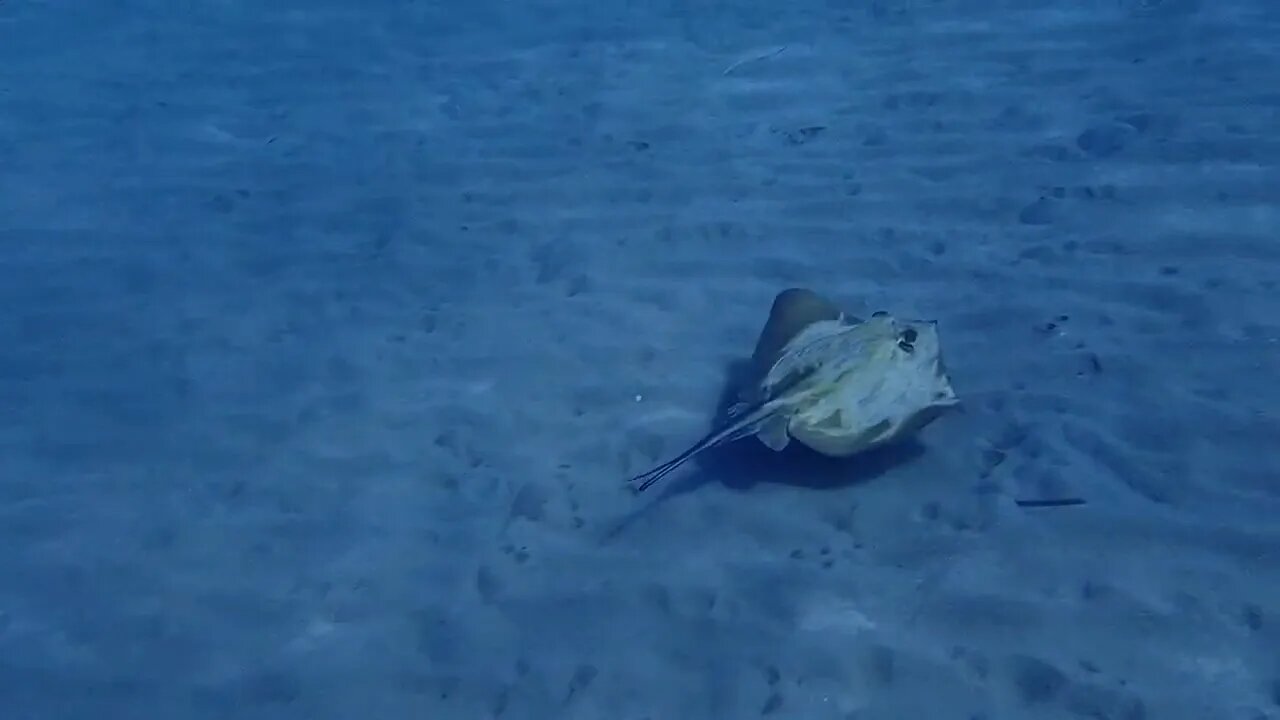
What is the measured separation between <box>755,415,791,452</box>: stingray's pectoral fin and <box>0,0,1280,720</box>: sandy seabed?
324 mm

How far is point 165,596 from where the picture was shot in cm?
469

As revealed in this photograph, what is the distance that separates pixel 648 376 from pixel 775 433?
111 centimetres

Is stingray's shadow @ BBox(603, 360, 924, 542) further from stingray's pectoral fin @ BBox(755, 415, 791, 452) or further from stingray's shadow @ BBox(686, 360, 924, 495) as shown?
stingray's pectoral fin @ BBox(755, 415, 791, 452)

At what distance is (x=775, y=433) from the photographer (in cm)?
441

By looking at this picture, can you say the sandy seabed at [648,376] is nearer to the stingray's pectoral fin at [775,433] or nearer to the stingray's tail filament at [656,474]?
the stingray's tail filament at [656,474]

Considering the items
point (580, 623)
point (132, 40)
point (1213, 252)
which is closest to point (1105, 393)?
point (1213, 252)

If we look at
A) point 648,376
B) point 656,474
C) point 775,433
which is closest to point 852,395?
point 775,433

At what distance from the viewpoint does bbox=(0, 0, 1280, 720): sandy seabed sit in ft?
13.3

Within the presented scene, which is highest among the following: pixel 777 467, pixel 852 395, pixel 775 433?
pixel 852 395

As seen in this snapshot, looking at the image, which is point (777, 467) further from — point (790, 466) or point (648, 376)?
point (648, 376)

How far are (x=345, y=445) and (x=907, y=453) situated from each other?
2868 millimetres

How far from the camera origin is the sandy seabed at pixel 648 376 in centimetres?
406

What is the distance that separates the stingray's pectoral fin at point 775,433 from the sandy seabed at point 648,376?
0.32 meters

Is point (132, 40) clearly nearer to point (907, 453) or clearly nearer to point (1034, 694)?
point (907, 453)
